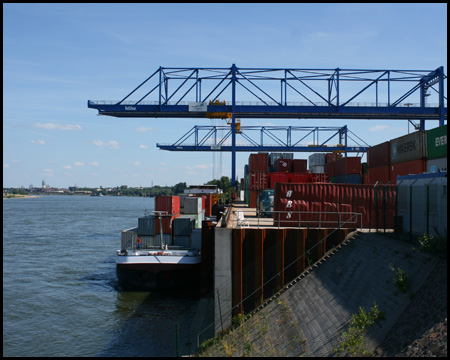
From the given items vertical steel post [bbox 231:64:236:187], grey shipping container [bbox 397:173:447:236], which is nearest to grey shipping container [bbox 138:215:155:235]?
grey shipping container [bbox 397:173:447:236]

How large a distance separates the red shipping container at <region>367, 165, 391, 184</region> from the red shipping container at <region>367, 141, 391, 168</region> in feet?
0.98

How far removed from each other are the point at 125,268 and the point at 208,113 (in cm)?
3407

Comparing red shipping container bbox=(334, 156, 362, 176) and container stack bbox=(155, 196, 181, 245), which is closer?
container stack bbox=(155, 196, 181, 245)

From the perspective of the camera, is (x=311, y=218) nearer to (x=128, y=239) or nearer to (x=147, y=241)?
(x=147, y=241)

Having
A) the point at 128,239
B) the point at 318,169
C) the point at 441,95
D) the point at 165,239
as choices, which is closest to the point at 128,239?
the point at 128,239

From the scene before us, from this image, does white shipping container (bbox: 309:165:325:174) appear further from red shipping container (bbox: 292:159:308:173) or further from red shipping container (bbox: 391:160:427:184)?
red shipping container (bbox: 391:160:427:184)

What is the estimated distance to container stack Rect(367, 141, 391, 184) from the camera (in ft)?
91.9

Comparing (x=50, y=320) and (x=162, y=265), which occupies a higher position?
(x=162, y=265)

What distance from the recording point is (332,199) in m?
21.0

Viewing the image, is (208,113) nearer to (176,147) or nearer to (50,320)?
(176,147)

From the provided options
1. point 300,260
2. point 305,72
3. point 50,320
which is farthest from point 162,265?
point 305,72

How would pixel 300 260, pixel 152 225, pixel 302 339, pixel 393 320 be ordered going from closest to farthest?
pixel 393 320, pixel 302 339, pixel 300 260, pixel 152 225

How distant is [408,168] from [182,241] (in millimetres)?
16738

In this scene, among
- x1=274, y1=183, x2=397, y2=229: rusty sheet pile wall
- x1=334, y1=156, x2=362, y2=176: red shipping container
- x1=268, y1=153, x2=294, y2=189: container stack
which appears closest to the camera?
x1=274, y1=183, x2=397, y2=229: rusty sheet pile wall
